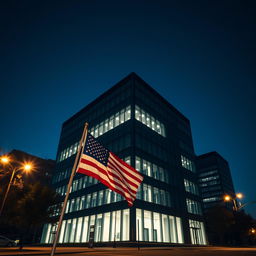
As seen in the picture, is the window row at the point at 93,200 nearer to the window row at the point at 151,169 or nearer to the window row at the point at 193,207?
the window row at the point at 151,169

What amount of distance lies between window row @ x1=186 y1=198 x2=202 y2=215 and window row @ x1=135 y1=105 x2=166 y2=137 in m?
15.5

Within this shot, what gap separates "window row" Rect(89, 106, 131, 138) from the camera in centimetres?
4126

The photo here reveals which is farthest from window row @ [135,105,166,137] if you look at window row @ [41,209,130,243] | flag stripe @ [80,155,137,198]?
flag stripe @ [80,155,137,198]

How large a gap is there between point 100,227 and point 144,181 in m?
10.4

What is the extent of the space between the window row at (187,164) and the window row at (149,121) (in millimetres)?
8194

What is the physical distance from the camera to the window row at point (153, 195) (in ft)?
105

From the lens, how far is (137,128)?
38.4 m

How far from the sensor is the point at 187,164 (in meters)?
48.9

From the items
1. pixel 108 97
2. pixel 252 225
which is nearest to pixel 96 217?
pixel 108 97

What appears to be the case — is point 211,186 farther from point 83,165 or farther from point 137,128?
point 83,165

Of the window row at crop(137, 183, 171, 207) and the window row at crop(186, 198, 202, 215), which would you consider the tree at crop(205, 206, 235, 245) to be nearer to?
the window row at crop(186, 198, 202, 215)

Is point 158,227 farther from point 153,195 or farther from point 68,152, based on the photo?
point 68,152

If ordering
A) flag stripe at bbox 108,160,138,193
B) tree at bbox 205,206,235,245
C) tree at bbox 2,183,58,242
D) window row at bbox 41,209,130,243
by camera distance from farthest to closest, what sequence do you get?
tree at bbox 205,206,235,245, window row at bbox 41,209,130,243, tree at bbox 2,183,58,242, flag stripe at bbox 108,160,138,193

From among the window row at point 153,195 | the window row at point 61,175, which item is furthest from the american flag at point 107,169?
the window row at point 61,175
